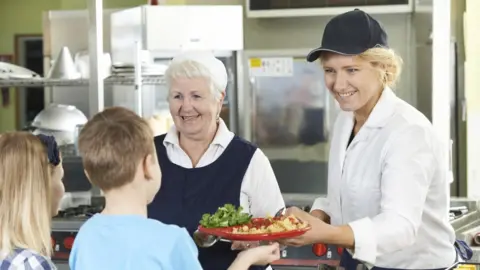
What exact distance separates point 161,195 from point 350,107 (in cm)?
63

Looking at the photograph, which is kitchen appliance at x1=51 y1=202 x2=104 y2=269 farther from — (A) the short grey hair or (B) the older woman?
(A) the short grey hair

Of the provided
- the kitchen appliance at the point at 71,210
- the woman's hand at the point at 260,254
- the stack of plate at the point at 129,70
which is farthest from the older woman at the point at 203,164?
the stack of plate at the point at 129,70

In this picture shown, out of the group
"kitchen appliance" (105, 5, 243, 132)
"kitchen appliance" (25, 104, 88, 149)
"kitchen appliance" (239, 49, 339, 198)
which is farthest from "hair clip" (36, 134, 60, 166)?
"kitchen appliance" (239, 49, 339, 198)

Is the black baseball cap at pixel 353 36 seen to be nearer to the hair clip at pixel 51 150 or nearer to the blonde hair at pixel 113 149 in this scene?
the blonde hair at pixel 113 149

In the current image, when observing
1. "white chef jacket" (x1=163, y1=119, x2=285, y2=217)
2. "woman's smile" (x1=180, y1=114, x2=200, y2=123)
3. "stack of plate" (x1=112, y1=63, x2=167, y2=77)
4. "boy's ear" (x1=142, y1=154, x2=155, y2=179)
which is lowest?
"white chef jacket" (x1=163, y1=119, x2=285, y2=217)

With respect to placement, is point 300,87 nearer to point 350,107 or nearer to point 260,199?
point 260,199

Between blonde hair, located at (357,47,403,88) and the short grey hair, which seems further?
the short grey hair

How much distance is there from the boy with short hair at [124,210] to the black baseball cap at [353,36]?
1.58 ft

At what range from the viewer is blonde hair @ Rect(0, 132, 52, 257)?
2.01 metres

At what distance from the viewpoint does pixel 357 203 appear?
6.93 feet

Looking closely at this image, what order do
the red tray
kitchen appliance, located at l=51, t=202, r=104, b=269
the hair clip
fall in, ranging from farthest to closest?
kitchen appliance, located at l=51, t=202, r=104, b=269
the hair clip
the red tray

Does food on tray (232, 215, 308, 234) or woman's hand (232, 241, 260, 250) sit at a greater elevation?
food on tray (232, 215, 308, 234)

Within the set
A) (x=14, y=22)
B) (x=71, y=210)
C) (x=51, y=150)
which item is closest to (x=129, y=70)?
(x=71, y=210)

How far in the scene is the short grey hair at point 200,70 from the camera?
2.39m
